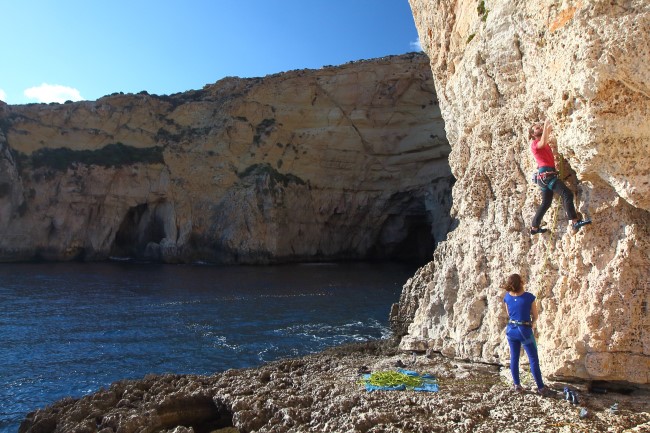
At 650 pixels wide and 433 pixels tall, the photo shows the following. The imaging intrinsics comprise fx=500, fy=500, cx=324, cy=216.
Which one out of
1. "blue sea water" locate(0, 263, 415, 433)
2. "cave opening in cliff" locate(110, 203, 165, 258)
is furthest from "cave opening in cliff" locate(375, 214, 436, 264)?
"cave opening in cliff" locate(110, 203, 165, 258)

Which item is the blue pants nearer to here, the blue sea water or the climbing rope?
the climbing rope

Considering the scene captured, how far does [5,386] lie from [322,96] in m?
38.4

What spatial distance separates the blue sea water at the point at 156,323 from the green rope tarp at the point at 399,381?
5.63 meters

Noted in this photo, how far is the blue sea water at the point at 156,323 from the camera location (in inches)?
519

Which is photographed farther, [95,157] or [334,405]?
[95,157]

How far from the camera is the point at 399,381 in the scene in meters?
9.07

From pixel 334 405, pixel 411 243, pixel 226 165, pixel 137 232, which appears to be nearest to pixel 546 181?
pixel 334 405

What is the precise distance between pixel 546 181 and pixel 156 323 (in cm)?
1558

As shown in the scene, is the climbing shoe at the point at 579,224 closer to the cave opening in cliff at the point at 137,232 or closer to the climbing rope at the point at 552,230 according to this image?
the climbing rope at the point at 552,230

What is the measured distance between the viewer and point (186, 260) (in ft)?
145

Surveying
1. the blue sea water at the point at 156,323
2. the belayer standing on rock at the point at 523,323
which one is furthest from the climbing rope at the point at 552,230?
the blue sea water at the point at 156,323

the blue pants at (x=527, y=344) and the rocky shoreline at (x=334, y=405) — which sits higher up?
the blue pants at (x=527, y=344)

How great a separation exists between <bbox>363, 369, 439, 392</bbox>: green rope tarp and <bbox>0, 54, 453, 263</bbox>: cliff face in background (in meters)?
34.3

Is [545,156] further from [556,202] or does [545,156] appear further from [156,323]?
[156,323]
